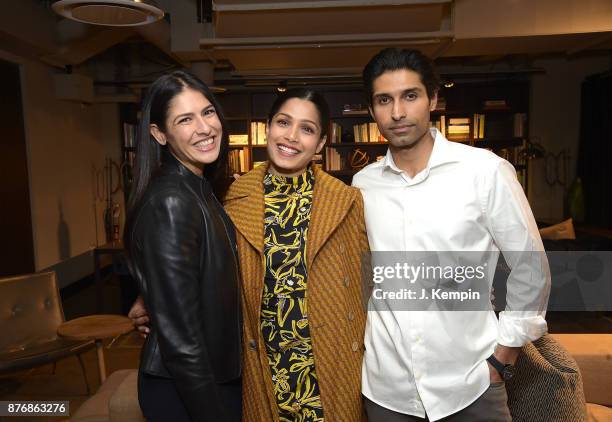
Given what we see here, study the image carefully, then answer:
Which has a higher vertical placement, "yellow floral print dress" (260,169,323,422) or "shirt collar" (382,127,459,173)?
"shirt collar" (382,127,459,173)

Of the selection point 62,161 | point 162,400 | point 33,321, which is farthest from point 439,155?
point 62,161

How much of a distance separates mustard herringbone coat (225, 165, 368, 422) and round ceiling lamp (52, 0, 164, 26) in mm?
2032

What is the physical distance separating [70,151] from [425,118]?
6198 millimetres

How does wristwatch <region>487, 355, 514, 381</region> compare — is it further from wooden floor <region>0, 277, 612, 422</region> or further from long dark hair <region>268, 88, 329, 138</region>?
wooden floor <region>0, 277, 612, 422</region>

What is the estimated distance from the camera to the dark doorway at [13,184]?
196 inches

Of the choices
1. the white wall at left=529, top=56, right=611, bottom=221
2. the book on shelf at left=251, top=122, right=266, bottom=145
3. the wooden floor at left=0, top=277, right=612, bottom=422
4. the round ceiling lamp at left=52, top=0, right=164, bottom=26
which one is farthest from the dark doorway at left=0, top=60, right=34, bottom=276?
the white wall at left=529, top=56, right=611, bottom=221

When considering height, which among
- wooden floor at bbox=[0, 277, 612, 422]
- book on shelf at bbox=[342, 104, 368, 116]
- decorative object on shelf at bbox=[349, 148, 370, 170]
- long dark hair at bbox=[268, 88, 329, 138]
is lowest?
wooden floor at bbox=[0, 277, 612, 422]

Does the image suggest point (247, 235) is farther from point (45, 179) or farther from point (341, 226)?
point (45, 179)

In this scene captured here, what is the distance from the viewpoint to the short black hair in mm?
→ 1525

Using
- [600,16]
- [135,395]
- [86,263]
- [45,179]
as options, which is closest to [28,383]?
[135,395]

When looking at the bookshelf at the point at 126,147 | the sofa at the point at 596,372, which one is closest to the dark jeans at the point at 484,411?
the sofa at the point at 596,372

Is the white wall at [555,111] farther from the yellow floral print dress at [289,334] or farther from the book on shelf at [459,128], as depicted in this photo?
the yellow floral print dress at [289,334]

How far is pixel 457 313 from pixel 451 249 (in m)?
0.19

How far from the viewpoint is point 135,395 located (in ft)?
6.55
